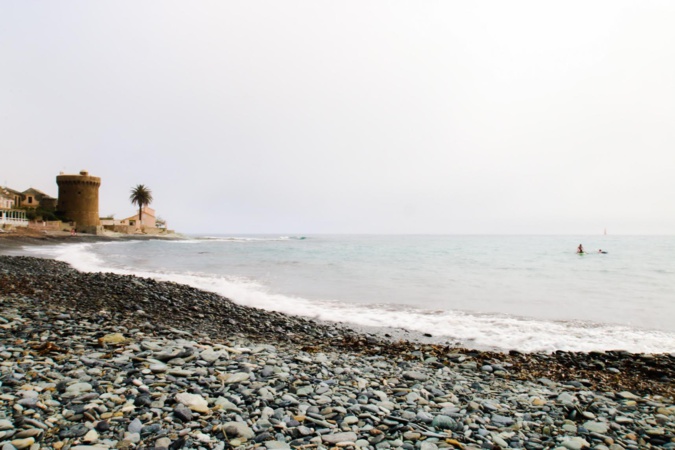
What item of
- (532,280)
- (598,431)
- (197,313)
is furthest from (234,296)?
(532,280)

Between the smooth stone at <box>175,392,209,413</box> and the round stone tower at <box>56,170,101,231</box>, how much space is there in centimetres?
7896

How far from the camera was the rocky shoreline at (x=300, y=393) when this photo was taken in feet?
11.2

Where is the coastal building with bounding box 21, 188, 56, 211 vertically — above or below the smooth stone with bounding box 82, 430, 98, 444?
above

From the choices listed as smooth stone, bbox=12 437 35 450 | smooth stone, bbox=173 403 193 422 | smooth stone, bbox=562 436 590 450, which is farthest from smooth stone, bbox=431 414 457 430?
smooth stone, bbox=12 437 35 450

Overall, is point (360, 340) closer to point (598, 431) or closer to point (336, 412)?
point (336, 412)

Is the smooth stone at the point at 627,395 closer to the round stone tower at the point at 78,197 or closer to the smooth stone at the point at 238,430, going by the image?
the smooth stone at the point at 238,430

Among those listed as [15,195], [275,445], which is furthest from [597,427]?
[15,195]

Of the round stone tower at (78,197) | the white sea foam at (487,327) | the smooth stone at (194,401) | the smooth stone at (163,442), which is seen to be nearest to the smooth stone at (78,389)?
the smooth stone at (194,401)

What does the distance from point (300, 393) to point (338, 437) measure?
3.31 ft

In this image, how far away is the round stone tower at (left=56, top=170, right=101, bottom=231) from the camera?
225ft

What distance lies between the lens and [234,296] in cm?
1383

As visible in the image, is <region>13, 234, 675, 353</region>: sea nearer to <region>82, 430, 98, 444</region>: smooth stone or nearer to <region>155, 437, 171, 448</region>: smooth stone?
<region>155, 437, 171, 448</region>: smooth stone

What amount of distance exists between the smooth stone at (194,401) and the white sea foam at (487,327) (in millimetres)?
6185

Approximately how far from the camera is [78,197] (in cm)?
6912
